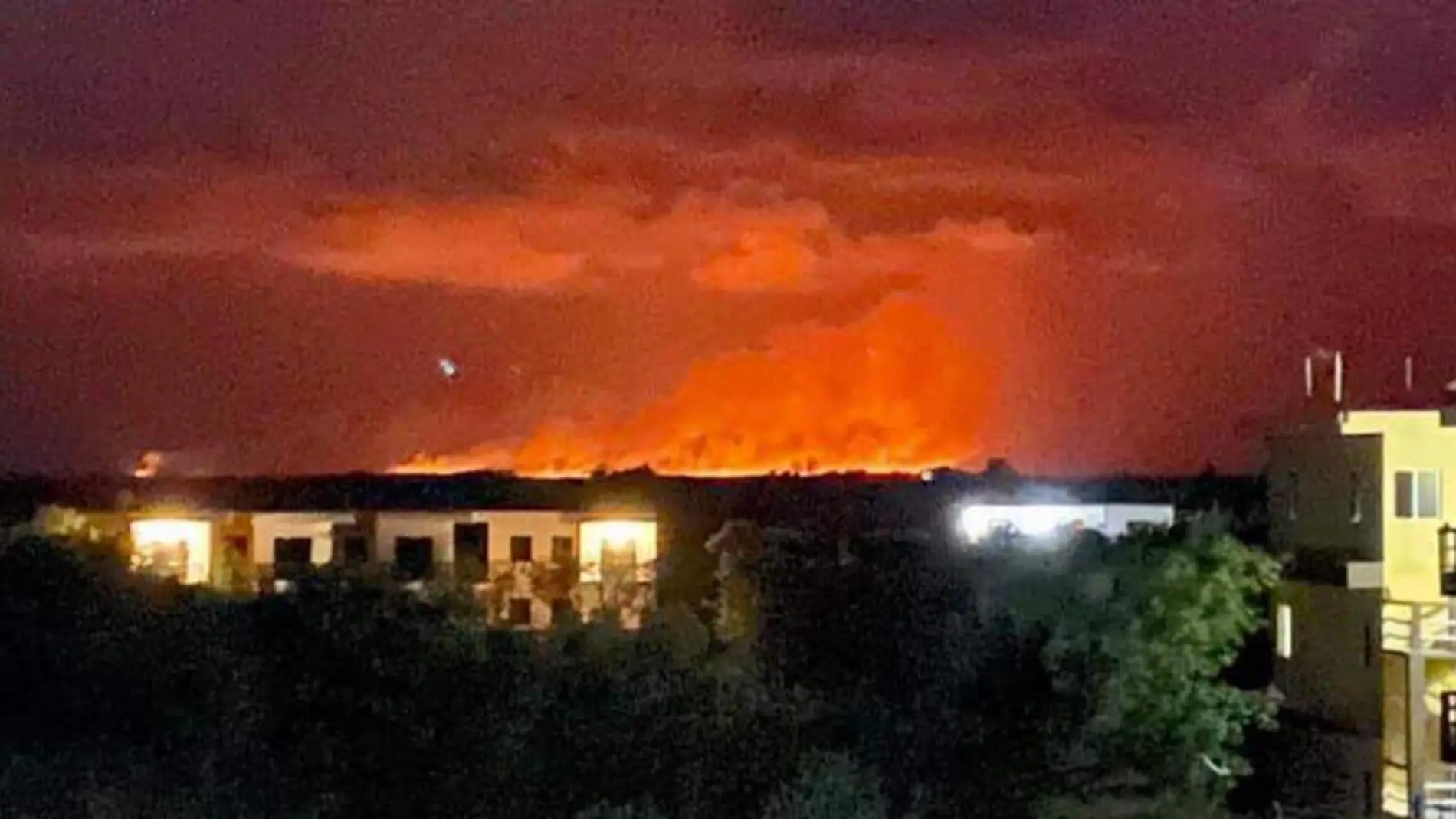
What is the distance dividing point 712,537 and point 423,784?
18.1 ft

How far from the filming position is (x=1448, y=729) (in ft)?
55.0

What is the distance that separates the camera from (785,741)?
49.5ft

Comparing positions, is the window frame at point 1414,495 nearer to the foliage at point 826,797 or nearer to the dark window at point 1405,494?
the dark window at point 1405,494

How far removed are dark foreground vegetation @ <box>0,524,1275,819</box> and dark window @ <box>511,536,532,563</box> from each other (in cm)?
321

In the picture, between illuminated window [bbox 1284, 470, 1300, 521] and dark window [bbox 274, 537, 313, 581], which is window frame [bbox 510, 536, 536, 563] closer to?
dark window [bbox 274, 537, 313, 581]

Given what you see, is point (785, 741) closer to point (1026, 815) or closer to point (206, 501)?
point (1026, 815)

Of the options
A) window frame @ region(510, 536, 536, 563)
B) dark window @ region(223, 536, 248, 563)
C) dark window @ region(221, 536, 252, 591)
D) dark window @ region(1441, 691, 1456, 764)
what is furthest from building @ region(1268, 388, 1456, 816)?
dark window @ region(223, 536, 248, 563)

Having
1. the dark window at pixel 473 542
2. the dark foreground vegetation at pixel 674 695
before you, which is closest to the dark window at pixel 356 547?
the dark window at pixel 473 542

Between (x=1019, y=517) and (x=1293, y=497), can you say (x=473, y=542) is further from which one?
(x=1293, y=497)

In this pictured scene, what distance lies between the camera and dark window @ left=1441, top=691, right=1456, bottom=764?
54.9 feet

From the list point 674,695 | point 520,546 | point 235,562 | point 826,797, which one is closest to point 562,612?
point 674,695

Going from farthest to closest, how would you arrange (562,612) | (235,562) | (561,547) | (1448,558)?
(561,547)
(235,562)
(1448,558)
(562,612)

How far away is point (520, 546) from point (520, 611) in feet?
13.0

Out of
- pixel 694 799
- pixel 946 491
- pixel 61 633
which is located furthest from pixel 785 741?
pixel 946 491
